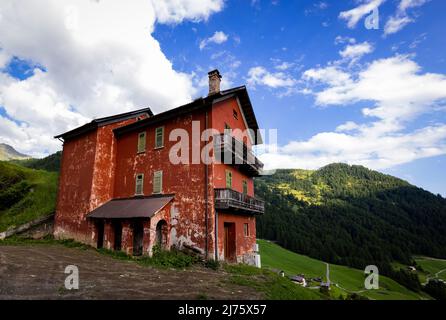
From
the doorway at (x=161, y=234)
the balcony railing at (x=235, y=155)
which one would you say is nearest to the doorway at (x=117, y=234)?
the doorway at (x=161, y=234)

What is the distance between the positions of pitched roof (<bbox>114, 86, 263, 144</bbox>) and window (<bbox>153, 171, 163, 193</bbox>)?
4.20m

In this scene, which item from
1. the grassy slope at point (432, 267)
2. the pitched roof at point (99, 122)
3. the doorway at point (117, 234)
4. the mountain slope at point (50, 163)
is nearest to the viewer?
the doorway at point (117, 234)

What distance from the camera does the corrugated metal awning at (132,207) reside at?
17141 millimetres

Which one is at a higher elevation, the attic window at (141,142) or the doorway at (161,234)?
the attic window at (141,142)

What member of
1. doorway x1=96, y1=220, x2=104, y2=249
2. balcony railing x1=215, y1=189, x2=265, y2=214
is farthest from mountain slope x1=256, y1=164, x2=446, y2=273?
doorway x1=96, y1=220, x2=104, y2=249

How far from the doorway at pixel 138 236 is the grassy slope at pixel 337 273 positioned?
60180mm

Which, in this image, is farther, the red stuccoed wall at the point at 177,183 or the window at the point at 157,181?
the window at the point at 157,181

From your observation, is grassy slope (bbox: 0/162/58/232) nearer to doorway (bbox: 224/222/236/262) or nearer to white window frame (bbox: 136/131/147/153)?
white window frame (bbox: 136/131/147/153)

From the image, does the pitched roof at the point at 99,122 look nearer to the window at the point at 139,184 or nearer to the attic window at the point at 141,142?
the attic window at the point at 141,142

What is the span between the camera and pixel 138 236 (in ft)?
62.8

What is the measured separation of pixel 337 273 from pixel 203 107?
91751 mm

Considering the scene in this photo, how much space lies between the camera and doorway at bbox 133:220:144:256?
744 inches
